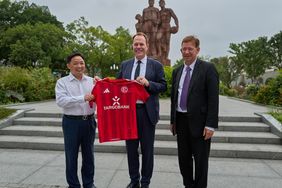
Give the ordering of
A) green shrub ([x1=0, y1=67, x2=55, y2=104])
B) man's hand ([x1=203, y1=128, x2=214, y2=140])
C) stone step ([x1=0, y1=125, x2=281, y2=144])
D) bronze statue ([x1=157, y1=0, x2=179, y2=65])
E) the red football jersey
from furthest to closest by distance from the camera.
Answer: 1. bronze statue ([x1=157, y1=0, x2=179, y2=65])
2. green shrub ([x1=0, y1=67, x2=55, y2=104])
3. stone step ([x1=0, y1=125, x2=281, y2=144])
4. the red football jersey
5. man's hand ([x1=203, y1=128, x2=214, y2=140])

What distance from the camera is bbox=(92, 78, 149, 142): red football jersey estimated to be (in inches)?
134

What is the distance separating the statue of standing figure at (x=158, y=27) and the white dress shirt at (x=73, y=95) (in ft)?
37.3

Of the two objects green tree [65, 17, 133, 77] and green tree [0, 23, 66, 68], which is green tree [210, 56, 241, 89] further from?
green tree [0, 23, 66, 68]

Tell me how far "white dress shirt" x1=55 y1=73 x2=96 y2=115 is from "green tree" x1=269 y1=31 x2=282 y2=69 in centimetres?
4903

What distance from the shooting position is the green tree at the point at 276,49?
154 feet

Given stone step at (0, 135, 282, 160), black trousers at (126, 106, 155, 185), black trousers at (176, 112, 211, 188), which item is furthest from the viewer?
stone step at (0, 135, 282, 160)

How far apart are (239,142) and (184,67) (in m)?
3.37

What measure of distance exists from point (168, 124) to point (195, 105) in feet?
11.8

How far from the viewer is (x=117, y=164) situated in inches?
197

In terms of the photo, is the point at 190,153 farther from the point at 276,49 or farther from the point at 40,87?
the point at 276,49

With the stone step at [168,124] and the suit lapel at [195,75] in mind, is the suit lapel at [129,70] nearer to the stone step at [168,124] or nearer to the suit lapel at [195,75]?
the suit lapel at [195,75]

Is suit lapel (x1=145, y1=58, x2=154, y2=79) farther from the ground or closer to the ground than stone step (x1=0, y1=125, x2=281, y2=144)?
farther from the ground

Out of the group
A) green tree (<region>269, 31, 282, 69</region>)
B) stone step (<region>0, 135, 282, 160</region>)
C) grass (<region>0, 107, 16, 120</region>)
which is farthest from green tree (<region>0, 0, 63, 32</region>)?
green tree (<region>269, 31, 282, 69</region>)

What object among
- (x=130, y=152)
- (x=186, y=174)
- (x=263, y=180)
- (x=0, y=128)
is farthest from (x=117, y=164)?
(x=0, y=128)
